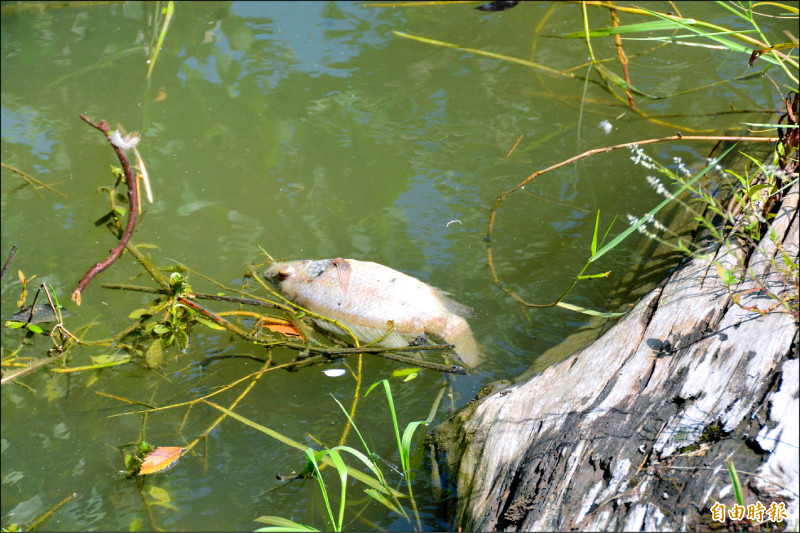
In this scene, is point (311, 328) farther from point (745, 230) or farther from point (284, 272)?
point (745, 230)

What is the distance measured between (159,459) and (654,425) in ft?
6.64

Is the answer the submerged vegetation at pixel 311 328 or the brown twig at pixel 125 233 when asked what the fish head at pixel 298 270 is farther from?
the brown twig at pixel 125 233

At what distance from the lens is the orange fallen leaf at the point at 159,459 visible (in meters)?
2.57

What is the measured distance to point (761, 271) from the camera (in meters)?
2.43

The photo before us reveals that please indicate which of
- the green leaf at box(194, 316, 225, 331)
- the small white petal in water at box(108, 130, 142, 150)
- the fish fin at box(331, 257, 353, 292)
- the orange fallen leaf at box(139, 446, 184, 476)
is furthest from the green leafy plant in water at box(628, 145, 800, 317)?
the small white petal in water at box(108, 130, 142, 150)

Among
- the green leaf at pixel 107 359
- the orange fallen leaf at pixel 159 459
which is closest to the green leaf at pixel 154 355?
the green leaf at pixel 107 359

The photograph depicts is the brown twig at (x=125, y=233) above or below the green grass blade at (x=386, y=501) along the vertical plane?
above

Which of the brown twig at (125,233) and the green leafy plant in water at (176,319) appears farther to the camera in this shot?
the brown twig at (125,233)

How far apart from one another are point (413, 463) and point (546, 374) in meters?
0.70

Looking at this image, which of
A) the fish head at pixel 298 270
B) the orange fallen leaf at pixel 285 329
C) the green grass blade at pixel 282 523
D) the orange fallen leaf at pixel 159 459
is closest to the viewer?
the green grass blade at pixel 282 523

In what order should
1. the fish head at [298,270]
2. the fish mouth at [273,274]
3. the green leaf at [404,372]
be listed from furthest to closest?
the fish mouth at [273,274] → the fish head at [298,270] → the green leaf at [404,372]

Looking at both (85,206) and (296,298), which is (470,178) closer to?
(296,298)

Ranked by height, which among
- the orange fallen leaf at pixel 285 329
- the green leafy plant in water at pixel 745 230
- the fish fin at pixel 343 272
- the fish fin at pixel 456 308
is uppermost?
the green leafy plant in water at pixel 745 230

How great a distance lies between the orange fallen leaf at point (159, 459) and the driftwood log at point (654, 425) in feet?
3.79
